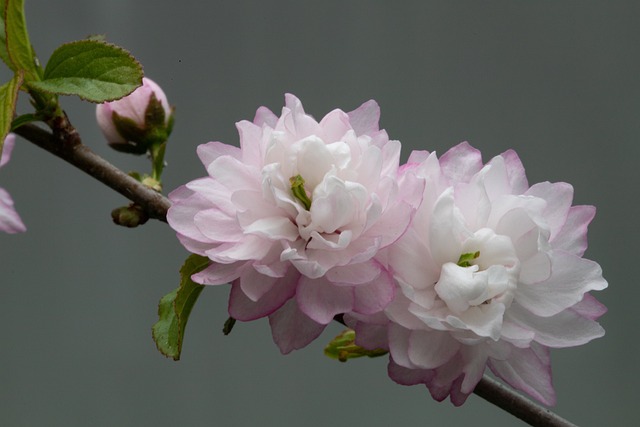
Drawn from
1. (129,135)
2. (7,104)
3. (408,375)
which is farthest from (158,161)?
(408,375)

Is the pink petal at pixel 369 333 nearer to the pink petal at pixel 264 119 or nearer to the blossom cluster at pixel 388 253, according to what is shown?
the blossom cluster at pixel 388 253

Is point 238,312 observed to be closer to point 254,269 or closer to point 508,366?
point 254,269

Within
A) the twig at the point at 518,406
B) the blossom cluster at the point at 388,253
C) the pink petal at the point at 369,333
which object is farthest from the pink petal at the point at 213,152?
the twig at the point at 518,406

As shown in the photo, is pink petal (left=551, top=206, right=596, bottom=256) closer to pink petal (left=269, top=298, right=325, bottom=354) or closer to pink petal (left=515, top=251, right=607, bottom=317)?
pink petal (left=515, top=251, right=607, bottom=317)

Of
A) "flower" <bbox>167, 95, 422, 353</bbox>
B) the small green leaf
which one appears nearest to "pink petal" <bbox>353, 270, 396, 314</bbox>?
"flower" <bbox>167, 95, 422, 353</bbox>

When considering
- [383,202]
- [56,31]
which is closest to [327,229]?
[383,202]

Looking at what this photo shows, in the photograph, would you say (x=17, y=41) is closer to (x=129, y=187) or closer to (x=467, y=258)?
(x=129, y=187)
